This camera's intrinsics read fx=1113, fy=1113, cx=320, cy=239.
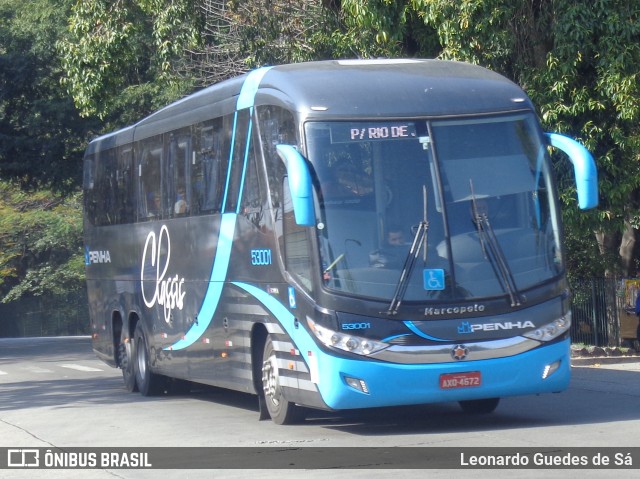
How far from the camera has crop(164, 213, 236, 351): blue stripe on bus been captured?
1274 cm

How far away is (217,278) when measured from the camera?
13.2 m

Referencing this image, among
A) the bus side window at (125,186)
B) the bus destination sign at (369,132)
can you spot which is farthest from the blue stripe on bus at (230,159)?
the bus side window at (125,186)

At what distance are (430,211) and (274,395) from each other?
109 inches

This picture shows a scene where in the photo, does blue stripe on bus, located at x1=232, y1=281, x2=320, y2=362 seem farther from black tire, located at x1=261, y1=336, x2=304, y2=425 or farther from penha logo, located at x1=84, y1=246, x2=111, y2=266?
penha logo, located at x1=84, y1=246, x2=111, y2=266

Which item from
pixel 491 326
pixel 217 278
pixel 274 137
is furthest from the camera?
pixel 217 278

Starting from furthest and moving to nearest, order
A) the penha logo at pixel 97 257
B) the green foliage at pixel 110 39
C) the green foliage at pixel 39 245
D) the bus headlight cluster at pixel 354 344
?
the green foliage at pixel 39 245
the green foliage at pixel 110 39
the penha logo at pixel 97 257
the bus headlight cluster at pixel 354 344

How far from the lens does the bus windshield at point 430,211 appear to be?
33.9 ft

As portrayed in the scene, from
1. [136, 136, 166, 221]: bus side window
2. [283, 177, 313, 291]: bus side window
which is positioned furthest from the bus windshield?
[136, 136, 166, 221]: bus side window

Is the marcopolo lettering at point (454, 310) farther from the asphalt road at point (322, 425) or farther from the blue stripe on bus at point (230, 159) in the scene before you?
the blue stripe on bus at point (230, 159)

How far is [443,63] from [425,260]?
269 cm

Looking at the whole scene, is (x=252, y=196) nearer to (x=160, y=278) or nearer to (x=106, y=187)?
(x=160, y=278)

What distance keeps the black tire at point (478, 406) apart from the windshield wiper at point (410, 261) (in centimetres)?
256

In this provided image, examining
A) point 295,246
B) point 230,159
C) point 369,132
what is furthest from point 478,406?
point 230,159

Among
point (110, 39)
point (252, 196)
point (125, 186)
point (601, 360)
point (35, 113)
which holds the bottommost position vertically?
point (601, 360)
